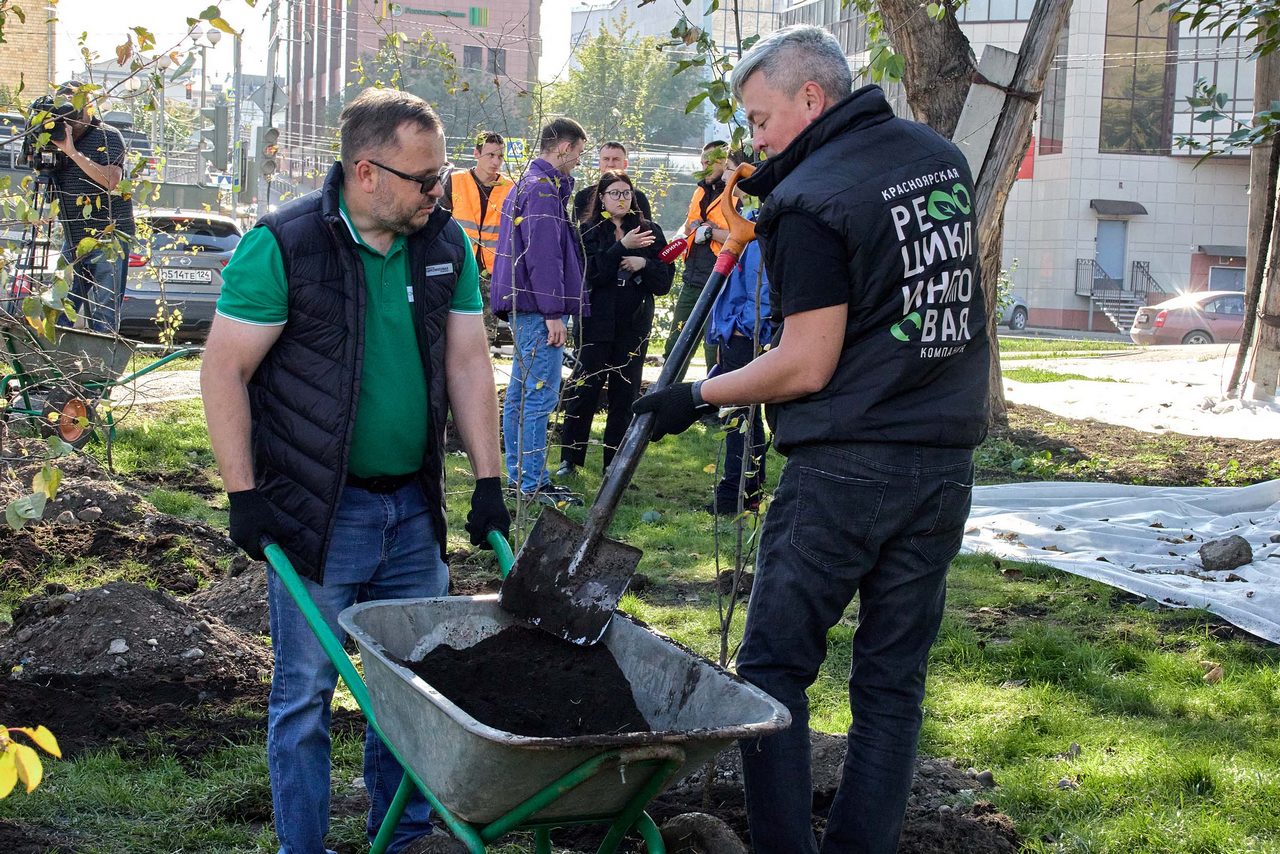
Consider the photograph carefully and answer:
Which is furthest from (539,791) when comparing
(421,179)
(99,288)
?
(99,288)

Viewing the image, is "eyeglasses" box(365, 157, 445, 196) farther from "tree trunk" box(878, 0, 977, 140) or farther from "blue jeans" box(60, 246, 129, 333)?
"tree trunk" box(878, 0, 977, 140)

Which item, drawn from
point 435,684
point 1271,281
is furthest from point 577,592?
point 1271,281

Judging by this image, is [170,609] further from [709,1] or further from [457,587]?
[709,1]

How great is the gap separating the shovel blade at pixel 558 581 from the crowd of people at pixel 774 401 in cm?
25

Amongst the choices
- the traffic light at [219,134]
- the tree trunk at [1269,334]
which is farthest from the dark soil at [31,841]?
the traffic light at [219,134]

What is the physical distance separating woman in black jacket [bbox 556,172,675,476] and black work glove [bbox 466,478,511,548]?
4.41 meters

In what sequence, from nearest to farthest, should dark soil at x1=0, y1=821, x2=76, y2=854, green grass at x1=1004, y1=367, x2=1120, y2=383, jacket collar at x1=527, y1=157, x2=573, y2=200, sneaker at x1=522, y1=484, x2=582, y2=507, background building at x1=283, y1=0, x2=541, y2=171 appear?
dark soil at x1=0, y1=821, x2=76, y2=854 < background building at x1=283, y1=0, x2=541, y2=171 < jacket collar at x1=527, y1=157, x2=573, y2=200 < sneaker at x1=522, y1=484, x2=582, y2=507 < green grass at x1=1004, y1=367, x2=1120, y2=383

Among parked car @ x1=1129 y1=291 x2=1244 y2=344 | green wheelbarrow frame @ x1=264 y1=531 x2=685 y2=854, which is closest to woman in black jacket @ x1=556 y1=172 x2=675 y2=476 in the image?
green wheelbarrow frame @ x1=264 y1=531 x2=685 y2=854

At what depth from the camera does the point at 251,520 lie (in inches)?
109

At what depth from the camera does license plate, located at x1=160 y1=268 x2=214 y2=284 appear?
1398cm

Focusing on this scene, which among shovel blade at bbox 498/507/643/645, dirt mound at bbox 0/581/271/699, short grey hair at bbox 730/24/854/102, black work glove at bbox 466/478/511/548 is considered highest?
short grey hair at bbox 730/24/854/102

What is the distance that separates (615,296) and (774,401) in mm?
5114

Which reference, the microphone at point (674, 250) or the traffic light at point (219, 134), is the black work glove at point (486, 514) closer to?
the microphone at point (674, 250)

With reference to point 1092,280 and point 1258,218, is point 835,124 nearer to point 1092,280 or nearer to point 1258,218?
point 1258,218
